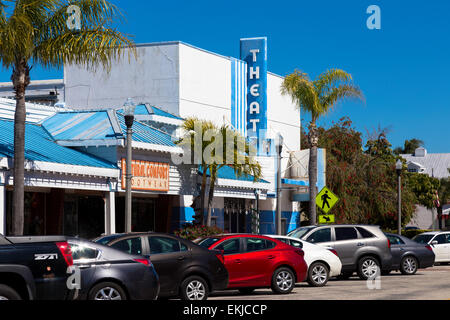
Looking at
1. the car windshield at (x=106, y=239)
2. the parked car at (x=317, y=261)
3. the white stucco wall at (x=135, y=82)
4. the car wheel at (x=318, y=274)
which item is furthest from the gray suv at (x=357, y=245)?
the white stucco wall at (x=135, y=82)

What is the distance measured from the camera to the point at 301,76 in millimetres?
32094

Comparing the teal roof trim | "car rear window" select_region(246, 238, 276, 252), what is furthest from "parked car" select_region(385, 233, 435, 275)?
the teal roof trim

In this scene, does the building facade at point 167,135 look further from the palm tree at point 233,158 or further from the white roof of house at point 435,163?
the white roof of house at point 435,163

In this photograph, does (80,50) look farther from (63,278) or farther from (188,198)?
(188,198)

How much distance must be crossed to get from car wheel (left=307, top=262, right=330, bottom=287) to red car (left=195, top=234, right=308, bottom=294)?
6.26ft

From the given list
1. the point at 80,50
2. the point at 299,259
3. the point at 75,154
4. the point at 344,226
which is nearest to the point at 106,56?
the point at 80,50

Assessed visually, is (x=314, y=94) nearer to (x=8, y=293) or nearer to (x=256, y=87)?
(x=256, y=87)

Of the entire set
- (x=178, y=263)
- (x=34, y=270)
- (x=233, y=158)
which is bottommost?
Answer: (x=178, y=263)

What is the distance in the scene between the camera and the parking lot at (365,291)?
56.0ft

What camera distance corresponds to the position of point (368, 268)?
75.6 ft

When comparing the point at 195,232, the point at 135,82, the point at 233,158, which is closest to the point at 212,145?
the point at 233,158

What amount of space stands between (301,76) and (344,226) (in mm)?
10410

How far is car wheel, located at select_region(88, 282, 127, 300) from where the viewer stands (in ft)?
39.8

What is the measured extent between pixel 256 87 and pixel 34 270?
2714cm
